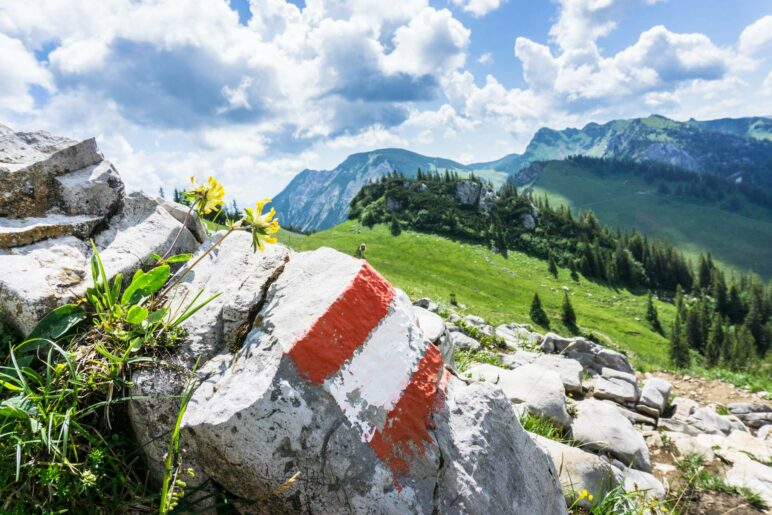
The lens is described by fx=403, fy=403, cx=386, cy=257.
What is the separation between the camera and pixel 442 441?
315 cm

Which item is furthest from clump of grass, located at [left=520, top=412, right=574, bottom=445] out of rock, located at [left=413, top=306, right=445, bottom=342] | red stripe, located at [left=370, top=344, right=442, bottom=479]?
red stripe, located at [left=370, top=344, right=442, bottom=479]

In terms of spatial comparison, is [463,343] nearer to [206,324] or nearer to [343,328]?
[343,328]

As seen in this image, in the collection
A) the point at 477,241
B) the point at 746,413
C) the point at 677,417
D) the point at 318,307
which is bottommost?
the point at 477,241

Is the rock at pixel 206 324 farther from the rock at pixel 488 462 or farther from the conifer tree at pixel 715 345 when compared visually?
the conifer tree at pixel 715 345

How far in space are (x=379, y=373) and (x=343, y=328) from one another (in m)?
0.45

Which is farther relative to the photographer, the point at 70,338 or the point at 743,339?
the point at 743,339

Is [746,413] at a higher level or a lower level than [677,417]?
lower

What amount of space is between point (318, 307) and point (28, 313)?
239 cm

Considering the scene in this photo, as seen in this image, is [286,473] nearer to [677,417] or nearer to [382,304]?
[382,304]

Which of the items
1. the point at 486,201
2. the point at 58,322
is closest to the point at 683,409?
the point at 58,322

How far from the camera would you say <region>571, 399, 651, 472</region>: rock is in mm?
6152

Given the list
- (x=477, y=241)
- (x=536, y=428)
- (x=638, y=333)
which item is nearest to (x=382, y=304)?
(x=536, y=428)

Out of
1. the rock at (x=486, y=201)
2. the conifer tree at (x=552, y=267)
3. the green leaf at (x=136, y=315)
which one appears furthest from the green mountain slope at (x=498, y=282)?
the green leaf at (x=136, y=315)

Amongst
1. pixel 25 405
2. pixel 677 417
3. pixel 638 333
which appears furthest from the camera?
pixel 638 333
